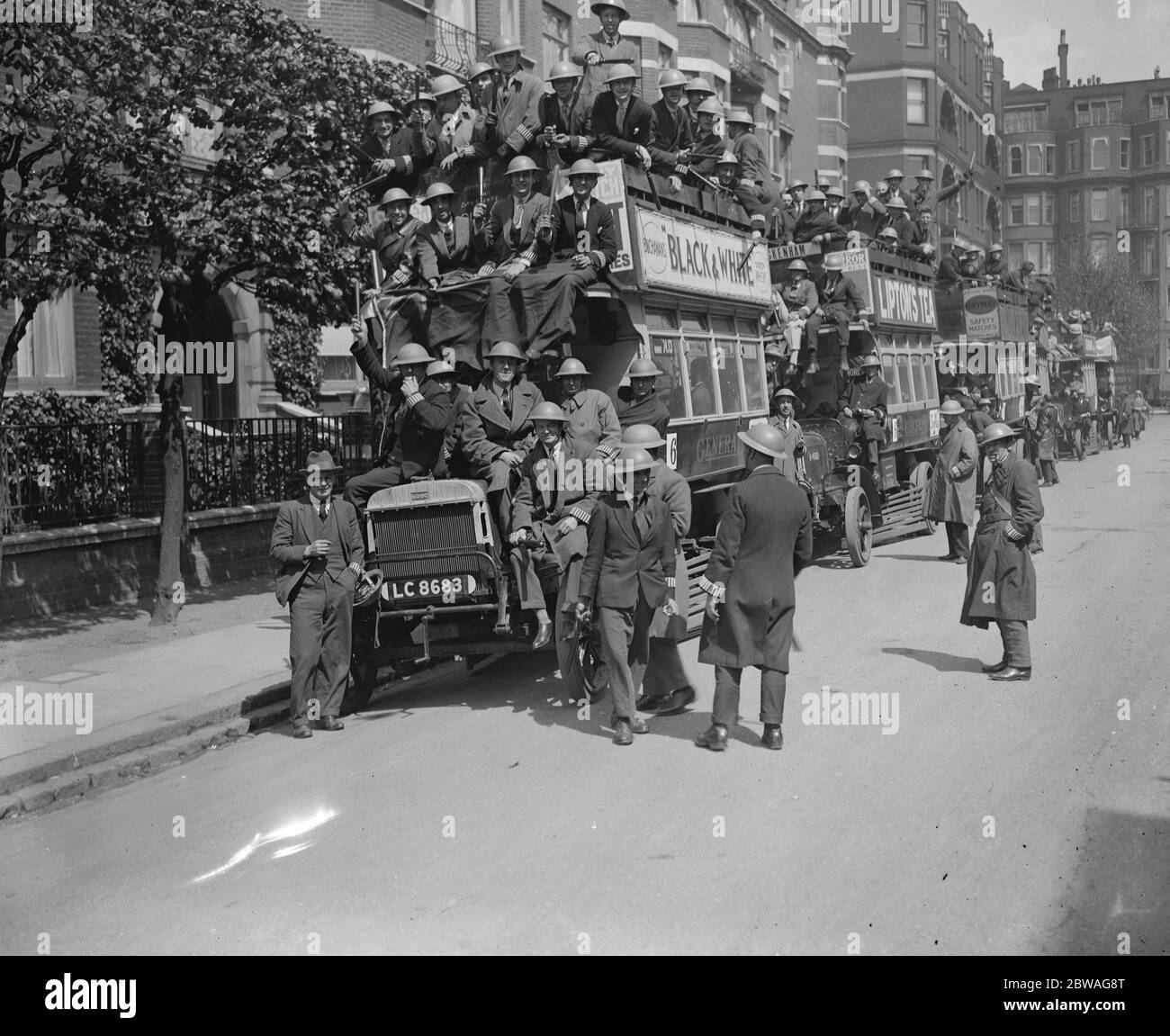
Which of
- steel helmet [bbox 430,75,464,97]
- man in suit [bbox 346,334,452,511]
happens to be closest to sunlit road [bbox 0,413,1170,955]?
man in suit [bbox 346,334,452,511]

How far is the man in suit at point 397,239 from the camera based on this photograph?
37.1 feet

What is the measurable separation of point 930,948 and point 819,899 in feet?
1.97

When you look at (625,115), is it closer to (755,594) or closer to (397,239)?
(397,239)

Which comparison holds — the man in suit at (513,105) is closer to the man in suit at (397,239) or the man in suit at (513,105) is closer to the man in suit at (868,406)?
the man in suit at (397,239)

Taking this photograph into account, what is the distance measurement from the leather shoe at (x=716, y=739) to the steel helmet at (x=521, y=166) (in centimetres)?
521

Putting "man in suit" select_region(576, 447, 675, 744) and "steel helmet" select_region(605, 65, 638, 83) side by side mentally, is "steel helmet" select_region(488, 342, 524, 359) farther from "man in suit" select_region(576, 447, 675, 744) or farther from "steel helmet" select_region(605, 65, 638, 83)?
"steel helmet" select_region(605, 65, 638, 83)

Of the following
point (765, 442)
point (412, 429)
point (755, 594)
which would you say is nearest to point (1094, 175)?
point (412, 429)

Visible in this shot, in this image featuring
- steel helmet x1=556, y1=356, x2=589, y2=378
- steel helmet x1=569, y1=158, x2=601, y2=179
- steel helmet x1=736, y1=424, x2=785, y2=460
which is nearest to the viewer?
steel helmet x1=736, y1=424, x2=785, y2=460

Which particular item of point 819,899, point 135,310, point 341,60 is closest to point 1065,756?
point 819,899

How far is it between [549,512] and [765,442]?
2097 millimetres

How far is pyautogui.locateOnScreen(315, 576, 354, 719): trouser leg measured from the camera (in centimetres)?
929

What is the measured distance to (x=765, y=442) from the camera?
27.3 feet

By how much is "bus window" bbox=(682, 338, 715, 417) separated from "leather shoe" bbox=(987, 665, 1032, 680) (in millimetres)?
3955

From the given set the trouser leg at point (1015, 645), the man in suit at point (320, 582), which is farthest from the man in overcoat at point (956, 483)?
the man in suit at point (320, 582)
